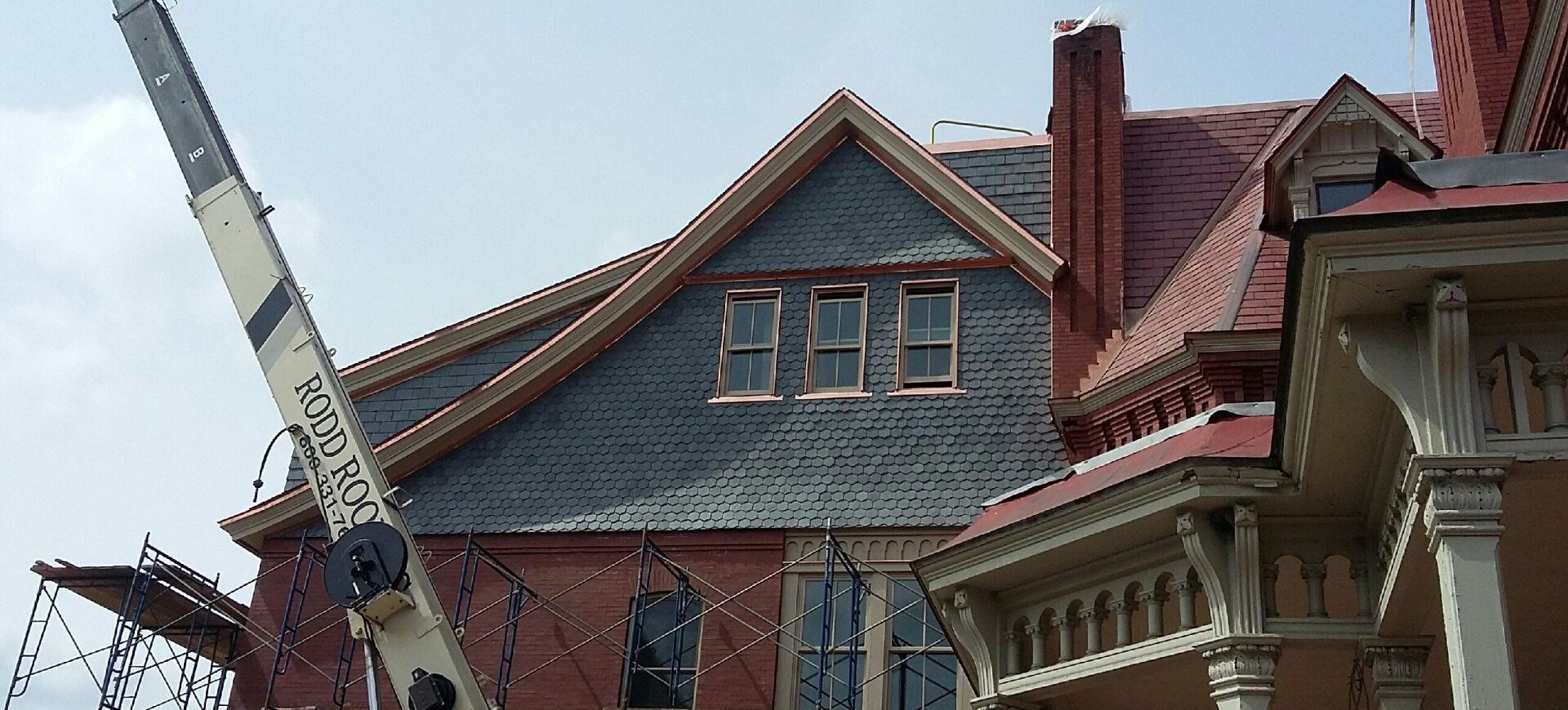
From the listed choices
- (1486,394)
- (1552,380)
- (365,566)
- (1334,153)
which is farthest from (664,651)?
(1552,380)

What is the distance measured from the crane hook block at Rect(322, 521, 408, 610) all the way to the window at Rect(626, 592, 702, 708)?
182 inches

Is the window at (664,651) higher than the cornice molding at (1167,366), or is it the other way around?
the cornice molding at (1167,366)

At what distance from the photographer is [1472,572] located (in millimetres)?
7930

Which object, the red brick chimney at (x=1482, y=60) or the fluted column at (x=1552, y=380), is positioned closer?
the fluted column at (x=1552, y=380)

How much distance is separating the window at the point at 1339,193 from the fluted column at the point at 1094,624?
824 centimetres

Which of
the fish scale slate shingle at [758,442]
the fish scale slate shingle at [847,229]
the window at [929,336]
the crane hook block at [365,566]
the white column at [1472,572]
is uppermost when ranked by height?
the fish scale slate shingle at [847,229]

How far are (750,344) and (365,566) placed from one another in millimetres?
7401

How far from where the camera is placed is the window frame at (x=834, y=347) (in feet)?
67.6

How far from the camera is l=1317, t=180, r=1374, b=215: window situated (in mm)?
18734

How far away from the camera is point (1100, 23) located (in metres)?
22.3

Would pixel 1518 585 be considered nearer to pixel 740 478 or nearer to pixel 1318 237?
pixel 1318 237

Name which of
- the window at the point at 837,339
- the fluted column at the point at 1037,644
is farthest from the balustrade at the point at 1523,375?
the window at the point at 837,339

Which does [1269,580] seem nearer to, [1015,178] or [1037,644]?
[1037,644]

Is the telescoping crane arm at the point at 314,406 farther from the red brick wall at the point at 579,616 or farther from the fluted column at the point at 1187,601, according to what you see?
the fluted column at the point at 1187,601
